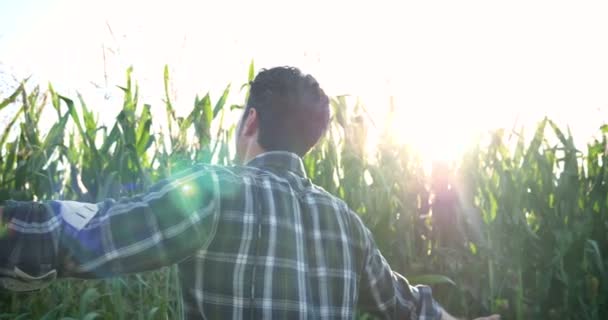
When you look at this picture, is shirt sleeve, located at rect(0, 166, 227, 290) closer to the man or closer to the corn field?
the man

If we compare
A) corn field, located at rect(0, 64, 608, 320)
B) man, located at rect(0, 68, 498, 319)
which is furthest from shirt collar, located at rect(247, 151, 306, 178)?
corn field, located at rect(0, 64, 608, 320)

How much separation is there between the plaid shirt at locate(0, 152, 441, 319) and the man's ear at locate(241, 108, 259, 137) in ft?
0.25

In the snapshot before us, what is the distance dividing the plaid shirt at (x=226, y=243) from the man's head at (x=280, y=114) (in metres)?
0.04

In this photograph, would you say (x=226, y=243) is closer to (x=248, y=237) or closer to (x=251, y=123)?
(x=248, y=237)

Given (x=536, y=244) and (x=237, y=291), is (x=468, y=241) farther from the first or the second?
(x=237, y=291)

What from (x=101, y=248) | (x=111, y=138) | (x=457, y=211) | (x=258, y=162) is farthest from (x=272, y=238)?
(x=457, y=211)

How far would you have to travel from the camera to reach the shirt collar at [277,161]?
1.43m

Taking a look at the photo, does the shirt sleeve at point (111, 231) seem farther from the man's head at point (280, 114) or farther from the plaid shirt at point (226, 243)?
the man's head at point (280, 114)

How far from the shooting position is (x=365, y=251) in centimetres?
157

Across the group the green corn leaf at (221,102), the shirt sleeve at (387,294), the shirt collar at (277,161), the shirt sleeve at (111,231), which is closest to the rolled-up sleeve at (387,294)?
the shirt sleeve at (387,294)

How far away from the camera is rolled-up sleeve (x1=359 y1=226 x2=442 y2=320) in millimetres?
1610

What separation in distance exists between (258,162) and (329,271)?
276 millimetres

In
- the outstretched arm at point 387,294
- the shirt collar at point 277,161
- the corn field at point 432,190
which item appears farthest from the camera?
the corn field at point 432,190

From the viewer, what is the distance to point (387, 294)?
1.64m
